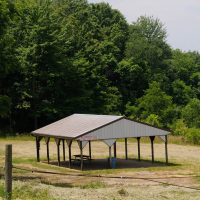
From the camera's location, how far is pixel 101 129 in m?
33.5

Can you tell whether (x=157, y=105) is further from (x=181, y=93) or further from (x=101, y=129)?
(x=101, y=129)

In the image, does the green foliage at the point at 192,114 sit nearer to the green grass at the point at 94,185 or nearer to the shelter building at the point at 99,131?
the shelter building at the point at 99,131

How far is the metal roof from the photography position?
3309 cm

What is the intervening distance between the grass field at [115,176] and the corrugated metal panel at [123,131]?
83.3 inches

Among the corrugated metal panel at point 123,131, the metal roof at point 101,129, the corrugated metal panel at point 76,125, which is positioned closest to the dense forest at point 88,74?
the corrugated metal panel at point 76,125

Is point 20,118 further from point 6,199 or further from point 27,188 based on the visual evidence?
point 6,199

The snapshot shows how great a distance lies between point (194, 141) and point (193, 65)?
47.9 metres

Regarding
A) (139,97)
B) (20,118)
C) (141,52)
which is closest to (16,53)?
(20,118)

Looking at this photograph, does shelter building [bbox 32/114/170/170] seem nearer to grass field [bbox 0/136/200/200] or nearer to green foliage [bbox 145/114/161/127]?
grass field [bbox 0/136/200/200]

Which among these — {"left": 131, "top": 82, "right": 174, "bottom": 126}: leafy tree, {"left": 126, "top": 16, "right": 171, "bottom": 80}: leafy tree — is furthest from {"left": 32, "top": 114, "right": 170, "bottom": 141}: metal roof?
{"left": 126, "top": 16, "right": 171, "bottom": 80}: leafy tree

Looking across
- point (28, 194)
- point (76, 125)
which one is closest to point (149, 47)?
point (76, 125)

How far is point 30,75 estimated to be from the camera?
205 feet

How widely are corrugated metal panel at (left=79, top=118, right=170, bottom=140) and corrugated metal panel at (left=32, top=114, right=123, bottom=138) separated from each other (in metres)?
0.34

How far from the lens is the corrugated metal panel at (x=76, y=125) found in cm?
3361
